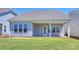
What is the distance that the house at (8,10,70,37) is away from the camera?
1078cm

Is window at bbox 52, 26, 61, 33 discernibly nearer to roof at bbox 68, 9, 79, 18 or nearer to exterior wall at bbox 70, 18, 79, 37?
exterior wall at bbox 70, 18, 79, 37

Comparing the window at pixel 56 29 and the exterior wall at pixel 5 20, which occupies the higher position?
the exterior wall at pixel 5 20

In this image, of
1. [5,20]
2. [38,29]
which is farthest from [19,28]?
[38,29]

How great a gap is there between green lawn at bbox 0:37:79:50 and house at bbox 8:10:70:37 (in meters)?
0.23

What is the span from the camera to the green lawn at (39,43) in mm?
10719

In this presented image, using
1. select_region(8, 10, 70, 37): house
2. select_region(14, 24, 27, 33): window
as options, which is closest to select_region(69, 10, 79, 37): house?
select_region(8, 10, 70, 37): house

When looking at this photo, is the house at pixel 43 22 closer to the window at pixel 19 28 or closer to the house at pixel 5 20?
the window at pixel 19 28

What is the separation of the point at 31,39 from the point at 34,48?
38cm

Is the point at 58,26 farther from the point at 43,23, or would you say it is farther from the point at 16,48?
the point at 16,48

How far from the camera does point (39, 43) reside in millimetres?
10734

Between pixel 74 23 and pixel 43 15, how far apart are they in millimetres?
1247

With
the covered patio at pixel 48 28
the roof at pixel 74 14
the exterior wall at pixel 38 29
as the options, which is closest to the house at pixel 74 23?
the roof at pixel 74 14
